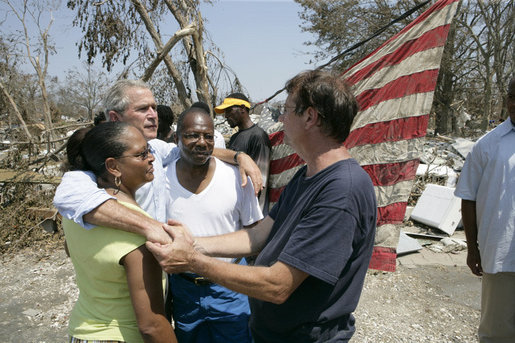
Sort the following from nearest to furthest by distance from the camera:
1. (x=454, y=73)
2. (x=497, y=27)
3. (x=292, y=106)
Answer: (x=292, y=106) → (x=497, y=27) → (x=454, y=73)

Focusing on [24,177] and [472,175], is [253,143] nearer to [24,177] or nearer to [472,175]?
[472,175]

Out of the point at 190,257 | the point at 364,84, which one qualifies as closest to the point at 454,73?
the point at 364,84

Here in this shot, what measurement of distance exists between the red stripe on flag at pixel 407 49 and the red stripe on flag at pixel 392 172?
868mm

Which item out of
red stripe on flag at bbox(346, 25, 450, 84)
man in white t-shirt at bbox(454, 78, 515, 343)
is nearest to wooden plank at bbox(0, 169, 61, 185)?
red stripe on flag at bbox(346, 25, 450, 84)

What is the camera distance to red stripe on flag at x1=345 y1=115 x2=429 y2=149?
3.30 m

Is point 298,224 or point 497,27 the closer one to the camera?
point 298,224

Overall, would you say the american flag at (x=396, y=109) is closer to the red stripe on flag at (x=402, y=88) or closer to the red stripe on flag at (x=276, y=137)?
the red stripe on flag at (x=402, y=88)

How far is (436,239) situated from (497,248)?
431cm

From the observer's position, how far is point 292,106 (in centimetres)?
157

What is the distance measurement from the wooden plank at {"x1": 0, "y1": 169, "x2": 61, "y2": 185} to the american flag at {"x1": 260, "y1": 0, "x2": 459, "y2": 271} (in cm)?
565

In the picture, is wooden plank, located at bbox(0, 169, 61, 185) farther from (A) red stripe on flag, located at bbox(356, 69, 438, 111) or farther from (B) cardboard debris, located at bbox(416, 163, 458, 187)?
(B) cardboard debris, located at bbox(416, 163, 458, 187)

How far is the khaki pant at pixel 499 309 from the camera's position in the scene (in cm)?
238

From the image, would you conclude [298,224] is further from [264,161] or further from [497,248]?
[264,161]

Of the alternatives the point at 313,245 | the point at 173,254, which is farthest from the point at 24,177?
the point at 313,245
